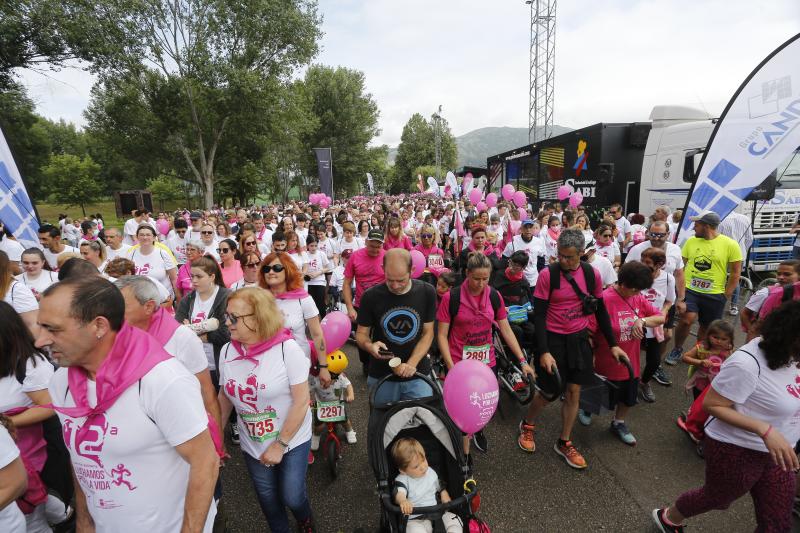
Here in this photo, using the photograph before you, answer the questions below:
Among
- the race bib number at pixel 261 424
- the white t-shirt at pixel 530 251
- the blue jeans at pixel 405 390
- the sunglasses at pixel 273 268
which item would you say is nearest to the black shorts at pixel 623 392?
the blue jeans at pixel 405 390

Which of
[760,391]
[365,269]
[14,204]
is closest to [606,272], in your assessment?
[760,391]

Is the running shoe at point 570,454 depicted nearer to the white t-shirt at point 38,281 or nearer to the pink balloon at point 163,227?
the white t-shirt at point 38,281

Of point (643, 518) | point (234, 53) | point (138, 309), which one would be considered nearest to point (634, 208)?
point (643, 518)

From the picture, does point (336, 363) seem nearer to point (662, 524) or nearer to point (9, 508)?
point (9, 508)

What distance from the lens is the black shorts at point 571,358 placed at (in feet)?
10.7

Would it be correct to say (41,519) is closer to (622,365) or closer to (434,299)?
(434,299)

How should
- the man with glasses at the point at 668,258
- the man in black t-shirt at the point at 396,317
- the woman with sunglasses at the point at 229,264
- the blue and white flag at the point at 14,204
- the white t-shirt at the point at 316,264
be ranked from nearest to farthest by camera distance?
the man in black t-shirt at the point at 396,317, the woman with sunglasses at the point at 229,264, the man with glasses at the point at 668,258, the blue and white flag at the point at 14,204, the white t-shirt at the point at 316,264

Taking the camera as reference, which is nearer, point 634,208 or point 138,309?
point 138,309

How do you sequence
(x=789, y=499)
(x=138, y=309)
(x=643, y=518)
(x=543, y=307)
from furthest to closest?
(x=543, y=307)
(x=643, y=518)
(x=138, y=309)
(x=789, y=499)

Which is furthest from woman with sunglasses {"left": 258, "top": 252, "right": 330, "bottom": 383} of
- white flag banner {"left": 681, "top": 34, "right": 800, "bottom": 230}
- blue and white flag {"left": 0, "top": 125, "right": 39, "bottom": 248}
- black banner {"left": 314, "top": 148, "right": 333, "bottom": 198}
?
black banner {"left": 314, "top": 148, "right": 333, "bottom": 198}

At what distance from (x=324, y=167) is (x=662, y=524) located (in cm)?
1817

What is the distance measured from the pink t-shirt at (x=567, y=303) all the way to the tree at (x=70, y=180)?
47863 millimetres

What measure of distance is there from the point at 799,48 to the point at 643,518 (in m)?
6.19

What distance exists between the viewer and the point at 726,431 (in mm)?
2178
